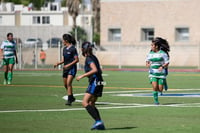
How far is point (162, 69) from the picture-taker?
21750 millimetres

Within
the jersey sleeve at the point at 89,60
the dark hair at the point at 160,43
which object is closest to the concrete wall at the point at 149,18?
the dark hair at the point at 160,43

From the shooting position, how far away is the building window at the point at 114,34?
7581cm

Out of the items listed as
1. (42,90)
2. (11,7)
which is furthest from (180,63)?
(11,7)

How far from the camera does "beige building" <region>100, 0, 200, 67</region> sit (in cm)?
6912

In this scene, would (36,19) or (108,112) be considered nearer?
(108,112)

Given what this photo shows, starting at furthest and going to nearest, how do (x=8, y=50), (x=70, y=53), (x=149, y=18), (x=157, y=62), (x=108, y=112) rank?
(x=149, y=18)
(x=8, y=50)
(x=157, y=62)
(x=70, y=53)
(x=108, y=112)

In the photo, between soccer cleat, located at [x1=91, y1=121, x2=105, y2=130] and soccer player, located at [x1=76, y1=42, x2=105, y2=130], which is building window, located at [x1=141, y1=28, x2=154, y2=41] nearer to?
soccer player, located at [x1=76, y1=42, x2=105, y2=130]

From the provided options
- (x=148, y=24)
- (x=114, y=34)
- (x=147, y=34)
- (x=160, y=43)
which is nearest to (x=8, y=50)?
(x=160, y=43)

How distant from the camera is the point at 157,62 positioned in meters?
21.9

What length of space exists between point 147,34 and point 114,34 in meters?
4.17

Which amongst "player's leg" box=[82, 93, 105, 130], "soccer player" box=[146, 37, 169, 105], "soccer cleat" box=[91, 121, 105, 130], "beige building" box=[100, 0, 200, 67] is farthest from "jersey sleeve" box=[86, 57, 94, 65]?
"beige building" box=[100, 0, 200, 67]

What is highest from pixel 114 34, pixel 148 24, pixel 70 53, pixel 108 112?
pixel 148 24

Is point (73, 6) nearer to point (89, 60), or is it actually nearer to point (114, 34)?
point (114, 34)

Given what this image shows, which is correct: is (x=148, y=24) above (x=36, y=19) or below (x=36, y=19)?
below
